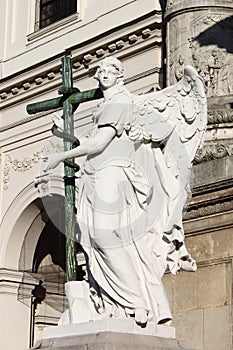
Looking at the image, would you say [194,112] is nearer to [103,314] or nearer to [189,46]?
[103,314]

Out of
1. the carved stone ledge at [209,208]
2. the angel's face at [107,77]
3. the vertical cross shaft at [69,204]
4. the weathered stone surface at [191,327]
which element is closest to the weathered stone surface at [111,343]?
the vertical cross shaft at [69,204]

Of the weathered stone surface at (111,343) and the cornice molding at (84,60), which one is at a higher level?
the cornice molding at (84,60)

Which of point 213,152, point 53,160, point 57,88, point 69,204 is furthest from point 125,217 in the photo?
point 57,88

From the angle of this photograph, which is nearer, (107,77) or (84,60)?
(107,77)

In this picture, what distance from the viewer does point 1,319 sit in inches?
708

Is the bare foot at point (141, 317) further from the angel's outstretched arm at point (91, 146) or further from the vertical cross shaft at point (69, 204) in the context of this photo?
the angel's outstretched arm at point (91, 146)

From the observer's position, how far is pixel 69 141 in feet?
21.6

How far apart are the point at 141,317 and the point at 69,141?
1.34 m

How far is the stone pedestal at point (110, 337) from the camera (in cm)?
572

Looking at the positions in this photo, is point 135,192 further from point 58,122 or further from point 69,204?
point 58,122

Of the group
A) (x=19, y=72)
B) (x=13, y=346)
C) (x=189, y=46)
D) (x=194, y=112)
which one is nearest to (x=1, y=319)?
(x=13, y=346)

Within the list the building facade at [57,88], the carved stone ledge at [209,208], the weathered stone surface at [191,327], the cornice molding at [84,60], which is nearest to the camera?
the weathered stone surface at [191,327]

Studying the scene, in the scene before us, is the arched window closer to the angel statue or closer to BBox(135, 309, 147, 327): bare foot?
the angel statue

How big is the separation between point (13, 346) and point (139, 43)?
242 inches
